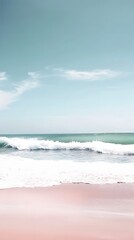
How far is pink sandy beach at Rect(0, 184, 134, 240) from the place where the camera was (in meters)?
4.41

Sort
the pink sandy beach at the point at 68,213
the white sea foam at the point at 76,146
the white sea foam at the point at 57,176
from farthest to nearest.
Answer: the white sea foam at the point at 76,146
the white sea foam at the point at 57,176
the pink sandy beach at the point at 68,213

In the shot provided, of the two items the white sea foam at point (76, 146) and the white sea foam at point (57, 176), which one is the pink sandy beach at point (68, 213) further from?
the white sea foam at point (76, 146)

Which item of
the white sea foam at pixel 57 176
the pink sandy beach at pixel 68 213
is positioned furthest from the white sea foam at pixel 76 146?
the pink sandy beach at pixel 68 213

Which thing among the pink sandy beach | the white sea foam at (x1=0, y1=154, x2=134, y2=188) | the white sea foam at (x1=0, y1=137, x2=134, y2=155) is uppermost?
the white sea foam at (x1=0, y1=137, x2=134, y2=155)

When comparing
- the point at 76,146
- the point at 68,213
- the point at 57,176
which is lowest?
the point at 68,213

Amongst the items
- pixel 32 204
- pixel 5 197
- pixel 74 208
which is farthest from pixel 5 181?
pixel 74 208

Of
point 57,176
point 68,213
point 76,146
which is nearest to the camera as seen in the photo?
point 68,213

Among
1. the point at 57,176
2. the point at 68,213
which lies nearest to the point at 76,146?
the point at 57,176

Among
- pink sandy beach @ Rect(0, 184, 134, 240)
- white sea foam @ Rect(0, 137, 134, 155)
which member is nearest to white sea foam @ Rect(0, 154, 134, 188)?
pink sandy beach @ Rect(0, 184, 134, 240)

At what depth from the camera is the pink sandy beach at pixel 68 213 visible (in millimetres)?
4414

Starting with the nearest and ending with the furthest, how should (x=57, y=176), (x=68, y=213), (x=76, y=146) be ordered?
(x=68, y=213), (x=57, y=176), (x=76, y=146)

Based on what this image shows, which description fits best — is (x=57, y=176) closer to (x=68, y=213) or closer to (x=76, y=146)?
(x=68, y=213)

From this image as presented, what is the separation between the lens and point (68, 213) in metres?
5.37

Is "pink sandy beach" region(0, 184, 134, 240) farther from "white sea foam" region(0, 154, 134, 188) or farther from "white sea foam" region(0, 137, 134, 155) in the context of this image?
"white sea foam" region(0, 137, 134, 155)
